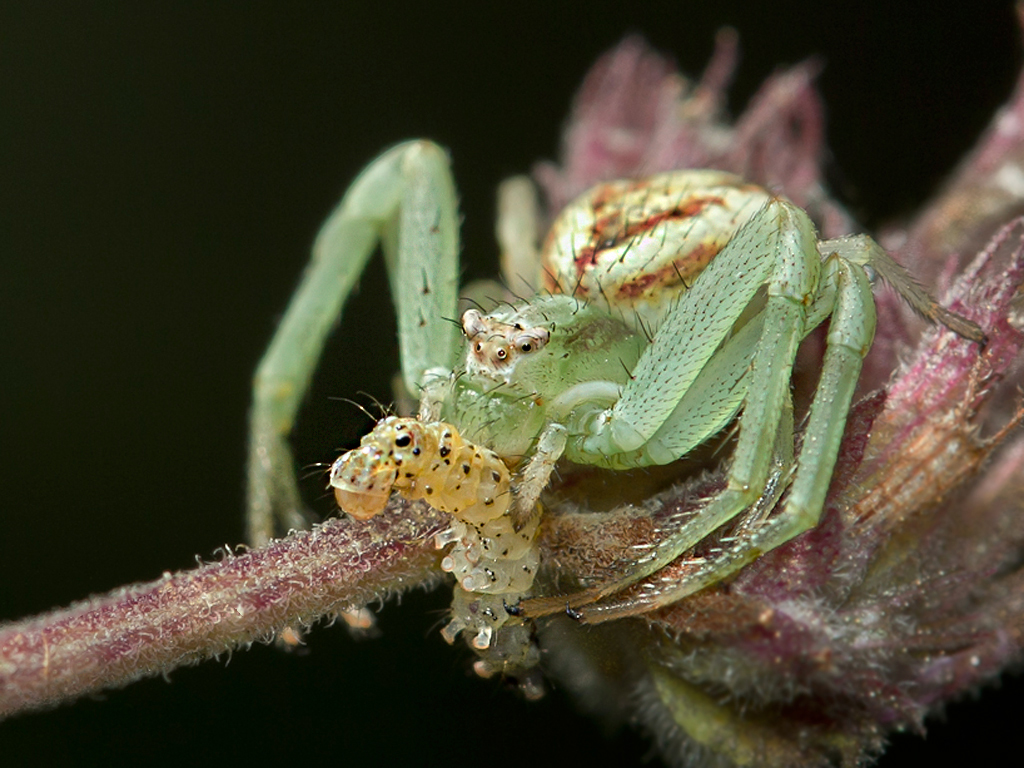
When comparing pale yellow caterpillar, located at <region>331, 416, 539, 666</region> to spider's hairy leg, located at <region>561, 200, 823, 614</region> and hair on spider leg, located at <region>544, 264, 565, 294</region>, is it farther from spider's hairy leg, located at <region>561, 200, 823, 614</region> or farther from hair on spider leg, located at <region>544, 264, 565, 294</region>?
hair on spider leg, located at <region>544, 264, 565, 294</region>

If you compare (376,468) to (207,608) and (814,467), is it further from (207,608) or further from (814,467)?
(814,467)

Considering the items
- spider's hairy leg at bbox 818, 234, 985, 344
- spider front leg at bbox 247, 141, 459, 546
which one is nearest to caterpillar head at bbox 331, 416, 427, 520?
spider front leg at bbox 247, 141, 459, 546

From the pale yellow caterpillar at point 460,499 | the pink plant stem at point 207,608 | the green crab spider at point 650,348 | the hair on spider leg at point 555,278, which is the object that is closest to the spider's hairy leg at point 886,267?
the green crab spider at point 650,348

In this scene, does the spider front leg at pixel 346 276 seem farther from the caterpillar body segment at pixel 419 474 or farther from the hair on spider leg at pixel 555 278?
the caterpillar body segment at pixel 419 474

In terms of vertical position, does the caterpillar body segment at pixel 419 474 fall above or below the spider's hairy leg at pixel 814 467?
above

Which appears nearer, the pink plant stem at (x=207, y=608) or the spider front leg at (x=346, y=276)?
the pink plant stem at (x=207, y=608)

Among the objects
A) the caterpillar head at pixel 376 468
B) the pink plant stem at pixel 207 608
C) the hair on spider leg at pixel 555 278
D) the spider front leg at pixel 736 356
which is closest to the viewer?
the pink plant stem at pixel 207 608

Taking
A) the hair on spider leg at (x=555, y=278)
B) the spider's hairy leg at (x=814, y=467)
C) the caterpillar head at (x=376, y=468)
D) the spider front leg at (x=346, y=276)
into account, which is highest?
the spider front leg at (x=346, y=276)

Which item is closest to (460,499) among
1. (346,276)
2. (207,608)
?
(207,608)
